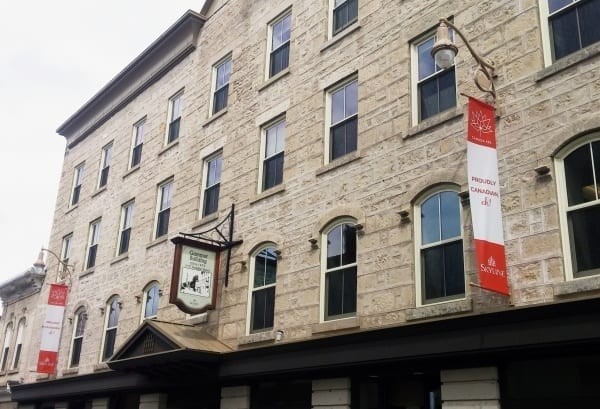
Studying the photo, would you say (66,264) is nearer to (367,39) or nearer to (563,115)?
(367,39)

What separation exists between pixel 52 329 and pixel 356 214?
15304mm

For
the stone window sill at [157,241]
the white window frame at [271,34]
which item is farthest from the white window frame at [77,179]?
the white window frame at [271,34]

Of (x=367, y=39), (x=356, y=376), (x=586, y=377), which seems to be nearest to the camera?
(x=586, y=377)

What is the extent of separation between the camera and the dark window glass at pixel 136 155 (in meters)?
23.3

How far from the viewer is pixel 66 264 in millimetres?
25562

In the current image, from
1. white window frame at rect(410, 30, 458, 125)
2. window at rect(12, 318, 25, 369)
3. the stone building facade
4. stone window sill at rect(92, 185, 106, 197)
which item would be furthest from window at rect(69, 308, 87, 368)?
white window frame at rect(410, 30, 458, 125)

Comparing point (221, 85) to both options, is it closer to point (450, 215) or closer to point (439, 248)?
point (450, 215)

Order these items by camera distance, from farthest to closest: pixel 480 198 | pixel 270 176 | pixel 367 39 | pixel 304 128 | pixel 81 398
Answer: pixel 81 398 < pixel 270 176 < pixel 304 128 < pixel 367 39 < pixel 480 198

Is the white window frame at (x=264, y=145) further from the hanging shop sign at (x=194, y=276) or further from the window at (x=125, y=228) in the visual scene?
the window at (x=125, y=228)

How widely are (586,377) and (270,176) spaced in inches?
362

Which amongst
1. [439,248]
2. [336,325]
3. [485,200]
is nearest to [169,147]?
[336,325]

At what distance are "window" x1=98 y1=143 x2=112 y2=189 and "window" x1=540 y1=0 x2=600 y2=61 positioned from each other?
18774 mm

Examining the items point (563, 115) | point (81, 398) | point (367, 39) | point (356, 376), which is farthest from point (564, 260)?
point (81, 398)

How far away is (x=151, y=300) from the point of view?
64.2 feet
